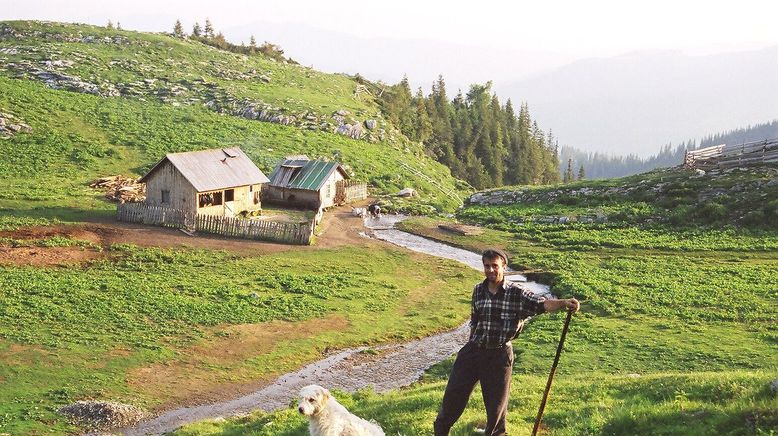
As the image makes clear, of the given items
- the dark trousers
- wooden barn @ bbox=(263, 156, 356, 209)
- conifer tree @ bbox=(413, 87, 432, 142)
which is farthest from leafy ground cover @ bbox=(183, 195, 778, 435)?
conifer tree @ bbox=(413, 87, 432, 142)

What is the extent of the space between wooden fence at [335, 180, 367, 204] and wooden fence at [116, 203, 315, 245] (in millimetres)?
16731

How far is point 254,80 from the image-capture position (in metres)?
98.7

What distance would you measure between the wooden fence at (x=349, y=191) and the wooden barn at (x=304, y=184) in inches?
15.4

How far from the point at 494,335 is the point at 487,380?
80 cm

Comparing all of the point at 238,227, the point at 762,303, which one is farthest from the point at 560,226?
the point at 238,227

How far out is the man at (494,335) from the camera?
33.6ft

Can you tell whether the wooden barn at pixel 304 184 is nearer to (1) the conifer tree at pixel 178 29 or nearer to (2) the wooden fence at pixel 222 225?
(2) the wooden fence at pixel 222 225

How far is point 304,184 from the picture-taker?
2293 inches

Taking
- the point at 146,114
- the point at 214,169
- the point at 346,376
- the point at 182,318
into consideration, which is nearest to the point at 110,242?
the point at 214,169

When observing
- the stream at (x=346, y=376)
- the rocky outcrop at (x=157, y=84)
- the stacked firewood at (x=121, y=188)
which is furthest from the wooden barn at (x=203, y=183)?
the rocky outcrop at (x=157, y=84)

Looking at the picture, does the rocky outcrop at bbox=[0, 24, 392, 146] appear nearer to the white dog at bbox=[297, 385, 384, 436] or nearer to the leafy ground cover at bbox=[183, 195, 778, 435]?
the leafy ground cover at bbox=[183, 195, 778, 435]

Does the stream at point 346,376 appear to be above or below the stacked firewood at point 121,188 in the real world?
below

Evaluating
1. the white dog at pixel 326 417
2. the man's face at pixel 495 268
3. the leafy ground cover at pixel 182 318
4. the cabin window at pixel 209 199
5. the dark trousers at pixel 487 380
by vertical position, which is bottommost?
the leafy ground cover at pixel 182 318

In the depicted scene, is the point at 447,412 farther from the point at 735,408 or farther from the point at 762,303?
the point at 762,303
